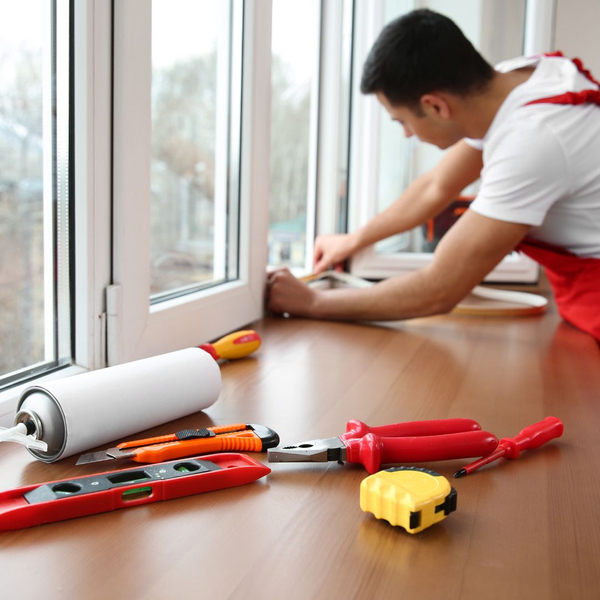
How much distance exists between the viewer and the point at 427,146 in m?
1.89

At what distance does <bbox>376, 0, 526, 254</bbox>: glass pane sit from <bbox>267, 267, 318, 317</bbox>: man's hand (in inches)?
20.2

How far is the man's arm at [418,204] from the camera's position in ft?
5.34

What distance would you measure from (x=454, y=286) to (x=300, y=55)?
29.3 inches

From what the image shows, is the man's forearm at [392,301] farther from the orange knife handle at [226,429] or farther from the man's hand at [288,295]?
the orange knife handle at [226,429]

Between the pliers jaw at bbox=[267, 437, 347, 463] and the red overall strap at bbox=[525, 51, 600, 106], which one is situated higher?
the red overall strap at bbox=[525, 51, 600, 106]

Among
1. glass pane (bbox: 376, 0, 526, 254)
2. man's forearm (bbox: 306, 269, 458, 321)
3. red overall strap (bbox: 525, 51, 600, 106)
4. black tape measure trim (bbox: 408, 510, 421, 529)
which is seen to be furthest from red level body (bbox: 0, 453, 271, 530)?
glass pane (bbox: 376, 0, 526, 254)

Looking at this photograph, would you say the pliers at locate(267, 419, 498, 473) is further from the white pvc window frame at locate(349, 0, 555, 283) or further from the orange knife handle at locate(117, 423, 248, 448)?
the white pvc window frame at locate(349, 0, 555, 283)

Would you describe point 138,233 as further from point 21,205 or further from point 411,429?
point 411,429

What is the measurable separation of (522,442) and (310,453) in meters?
0.21

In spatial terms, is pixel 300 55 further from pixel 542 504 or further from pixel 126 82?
pixel 542 504

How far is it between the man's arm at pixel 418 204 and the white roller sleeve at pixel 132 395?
98 cm

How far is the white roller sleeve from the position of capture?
591 millimetres

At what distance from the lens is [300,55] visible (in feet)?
5.45

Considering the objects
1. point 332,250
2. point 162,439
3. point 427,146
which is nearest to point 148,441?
point 162,439
